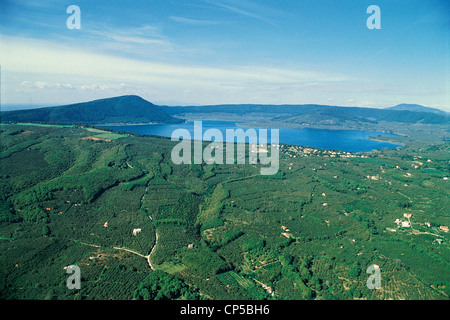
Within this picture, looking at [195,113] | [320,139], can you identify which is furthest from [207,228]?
[195,113]

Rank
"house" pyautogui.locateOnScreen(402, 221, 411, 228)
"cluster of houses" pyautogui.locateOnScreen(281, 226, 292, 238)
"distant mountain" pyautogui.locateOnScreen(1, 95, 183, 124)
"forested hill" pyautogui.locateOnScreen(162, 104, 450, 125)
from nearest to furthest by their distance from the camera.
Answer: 1. "cluster of houses" pyautogui.locateOnScreen(281, 226, 292, 238)
2. "house" pyautogui.locateOnScreen(402, 221, 411, 228)
3. "distant mountain" pyautogui.locateOnScreen(1, 95, 183, 124)
4. "forested hill" pyautogui.locateOnScreen(162, 104, 450, 125)

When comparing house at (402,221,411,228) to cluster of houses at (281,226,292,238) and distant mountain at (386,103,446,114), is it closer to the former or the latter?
cluster of houses at (281,226,292,238)

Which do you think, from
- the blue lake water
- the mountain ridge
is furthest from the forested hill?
the blue lake water

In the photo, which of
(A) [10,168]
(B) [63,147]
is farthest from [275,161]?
(A) [10,168]

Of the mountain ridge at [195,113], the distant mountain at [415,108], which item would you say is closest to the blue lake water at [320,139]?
the mountain ridge at [195,113]

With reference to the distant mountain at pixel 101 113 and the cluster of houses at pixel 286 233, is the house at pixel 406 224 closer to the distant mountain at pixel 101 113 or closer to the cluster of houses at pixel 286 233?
the cluster of houses at pixel 286 233

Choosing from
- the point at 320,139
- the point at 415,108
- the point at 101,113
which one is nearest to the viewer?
the point at 320,139

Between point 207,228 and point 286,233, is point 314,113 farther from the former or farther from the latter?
point 207,228
